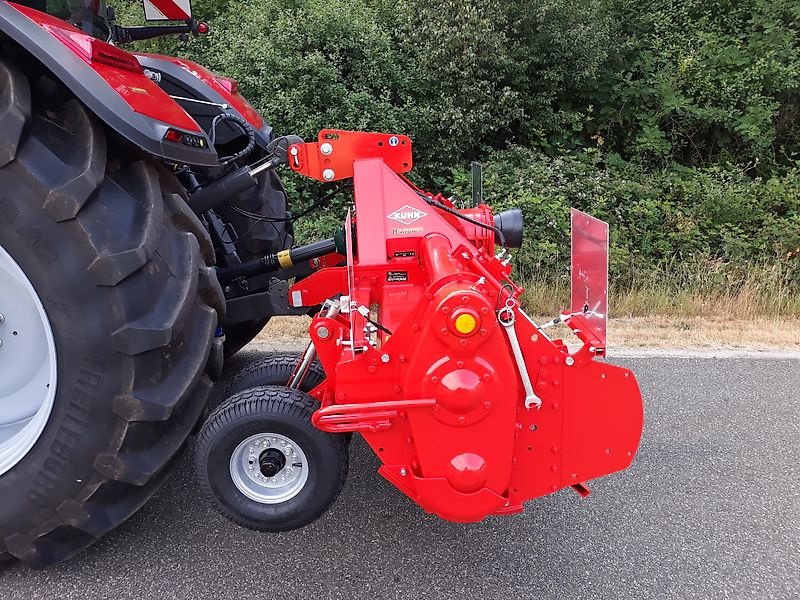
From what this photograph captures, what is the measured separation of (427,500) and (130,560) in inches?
38.5

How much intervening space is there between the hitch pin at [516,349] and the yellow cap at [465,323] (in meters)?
0.12

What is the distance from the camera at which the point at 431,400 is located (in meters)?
1.75

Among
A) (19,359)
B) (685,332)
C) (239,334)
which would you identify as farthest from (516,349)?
(685,332)

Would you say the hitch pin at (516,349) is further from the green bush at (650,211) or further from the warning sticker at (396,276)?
the green bush at (650,211)

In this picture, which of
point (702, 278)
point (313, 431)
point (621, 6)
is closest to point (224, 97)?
point (313, 431)

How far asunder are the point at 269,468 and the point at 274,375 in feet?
1.63

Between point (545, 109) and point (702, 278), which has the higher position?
point (545, 109)

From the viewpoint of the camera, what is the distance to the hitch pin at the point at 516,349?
5.85 ft

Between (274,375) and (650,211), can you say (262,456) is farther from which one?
(650,211)

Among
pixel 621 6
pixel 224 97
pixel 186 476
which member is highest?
pixel 621 6

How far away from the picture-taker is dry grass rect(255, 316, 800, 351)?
407 cm

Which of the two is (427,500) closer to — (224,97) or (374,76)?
(224,97)

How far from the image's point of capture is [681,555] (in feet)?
6.69

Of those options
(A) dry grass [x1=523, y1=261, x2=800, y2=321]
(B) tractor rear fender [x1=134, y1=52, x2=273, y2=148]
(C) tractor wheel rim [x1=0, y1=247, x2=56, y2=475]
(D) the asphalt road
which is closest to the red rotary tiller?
(D) the asphalt road
